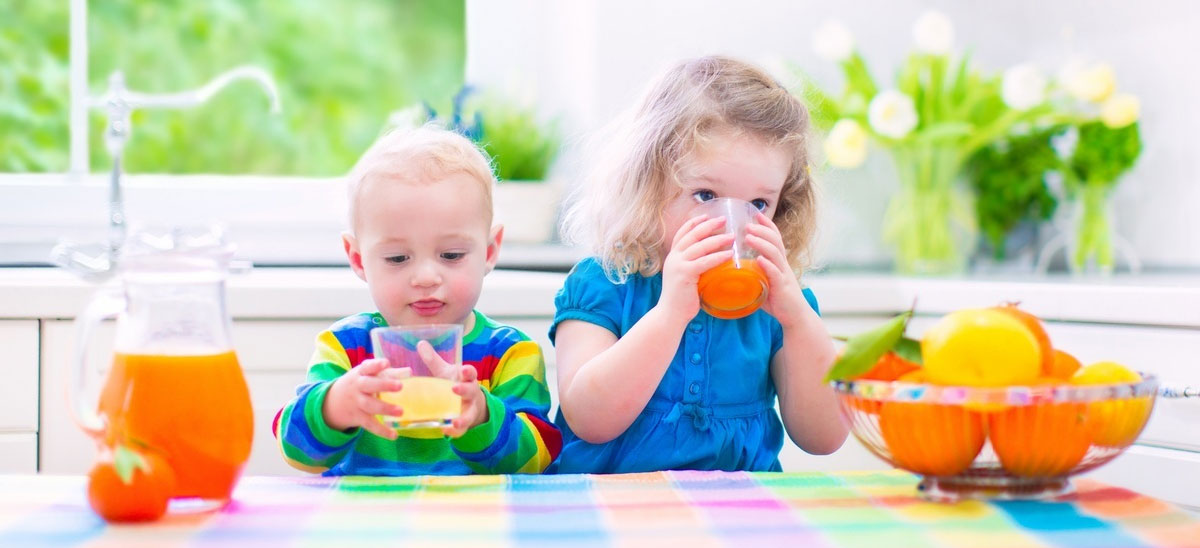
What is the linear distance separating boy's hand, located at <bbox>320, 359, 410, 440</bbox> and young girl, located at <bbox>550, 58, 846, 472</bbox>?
0.31 m

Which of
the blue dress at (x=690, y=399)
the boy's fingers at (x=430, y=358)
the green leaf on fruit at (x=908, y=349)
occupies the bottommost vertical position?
the blue dress at (x=690, y=399)

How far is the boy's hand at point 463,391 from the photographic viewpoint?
0.96 meters

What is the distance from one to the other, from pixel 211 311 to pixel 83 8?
1874mm

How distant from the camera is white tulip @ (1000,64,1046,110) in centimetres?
239

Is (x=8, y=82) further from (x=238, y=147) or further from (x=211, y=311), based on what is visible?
(x=211, y=311)

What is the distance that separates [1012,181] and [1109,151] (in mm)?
218

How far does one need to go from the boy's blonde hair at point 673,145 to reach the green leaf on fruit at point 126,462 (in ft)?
2.28

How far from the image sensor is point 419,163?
4.21 ft

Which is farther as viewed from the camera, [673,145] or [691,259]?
[673,145]

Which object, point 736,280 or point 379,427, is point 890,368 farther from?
point 379,427

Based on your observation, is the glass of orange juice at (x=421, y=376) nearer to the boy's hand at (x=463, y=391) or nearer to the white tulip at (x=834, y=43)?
the boy's hand at (x=463, y=391)

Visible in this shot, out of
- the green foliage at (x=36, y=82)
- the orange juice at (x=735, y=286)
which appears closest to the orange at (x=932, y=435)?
the orange juice at (x=735, y=286)

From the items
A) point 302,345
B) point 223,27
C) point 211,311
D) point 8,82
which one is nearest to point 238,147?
point 223,27

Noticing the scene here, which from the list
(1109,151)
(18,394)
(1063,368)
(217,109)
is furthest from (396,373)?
(217,109)
